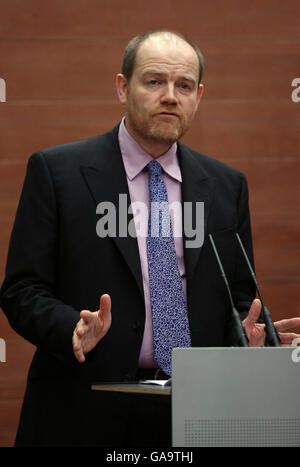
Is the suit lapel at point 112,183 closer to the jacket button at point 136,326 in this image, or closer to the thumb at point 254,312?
the jacket button at point 136,326

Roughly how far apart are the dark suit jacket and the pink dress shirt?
0.10 ft

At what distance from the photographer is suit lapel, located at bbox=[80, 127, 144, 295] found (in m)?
2.02

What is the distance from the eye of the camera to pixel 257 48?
138 inches

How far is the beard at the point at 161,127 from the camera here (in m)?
2.12

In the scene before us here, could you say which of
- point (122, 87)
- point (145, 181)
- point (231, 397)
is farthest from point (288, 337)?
point (122, 87)

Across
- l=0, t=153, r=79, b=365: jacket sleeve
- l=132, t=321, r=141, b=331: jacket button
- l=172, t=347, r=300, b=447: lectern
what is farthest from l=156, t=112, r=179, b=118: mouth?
l=172, t=347, r=300, b=447: lectern

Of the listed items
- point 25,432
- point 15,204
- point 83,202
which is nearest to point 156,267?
point 83,202

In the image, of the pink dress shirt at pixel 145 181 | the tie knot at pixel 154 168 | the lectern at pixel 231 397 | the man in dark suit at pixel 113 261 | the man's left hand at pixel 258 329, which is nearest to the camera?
the lectern at pixel 231 397

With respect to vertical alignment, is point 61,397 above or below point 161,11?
below

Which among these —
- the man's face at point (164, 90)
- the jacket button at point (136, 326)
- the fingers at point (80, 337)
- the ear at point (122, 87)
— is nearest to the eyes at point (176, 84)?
the man's face at point (164, 90)

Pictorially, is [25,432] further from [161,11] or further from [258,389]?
[161,11]

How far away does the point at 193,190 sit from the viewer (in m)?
2.20
